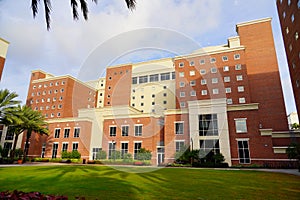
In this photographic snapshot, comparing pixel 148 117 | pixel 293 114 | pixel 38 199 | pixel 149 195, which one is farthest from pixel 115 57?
pixel 293 114

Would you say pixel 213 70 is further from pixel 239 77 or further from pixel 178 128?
pixel 178 128

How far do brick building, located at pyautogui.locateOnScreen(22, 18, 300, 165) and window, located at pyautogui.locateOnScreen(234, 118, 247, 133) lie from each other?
0.13m

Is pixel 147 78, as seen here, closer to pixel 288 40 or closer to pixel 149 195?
pixel 288 40

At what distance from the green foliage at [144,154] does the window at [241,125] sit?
13.6 meters

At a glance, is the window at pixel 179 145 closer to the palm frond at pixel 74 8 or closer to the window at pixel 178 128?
the window at pixel 178 128

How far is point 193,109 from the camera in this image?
32000 mm

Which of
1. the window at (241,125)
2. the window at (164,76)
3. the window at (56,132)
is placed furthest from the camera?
the window at (164,76)

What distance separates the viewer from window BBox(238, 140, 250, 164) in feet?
91.3

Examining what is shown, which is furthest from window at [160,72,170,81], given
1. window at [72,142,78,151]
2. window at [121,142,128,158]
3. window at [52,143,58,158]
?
window at [52,143,58,158]

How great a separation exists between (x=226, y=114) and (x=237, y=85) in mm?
13441

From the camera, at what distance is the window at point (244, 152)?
27.8 meters

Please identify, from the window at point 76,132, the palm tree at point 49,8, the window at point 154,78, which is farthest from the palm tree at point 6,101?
the window at point 154,78

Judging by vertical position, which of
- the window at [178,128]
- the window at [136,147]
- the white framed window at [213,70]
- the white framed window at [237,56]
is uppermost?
the white framed window at [237,56]

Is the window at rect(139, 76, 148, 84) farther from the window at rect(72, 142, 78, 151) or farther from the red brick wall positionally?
the window at rect(72, 142, 78, 151)
